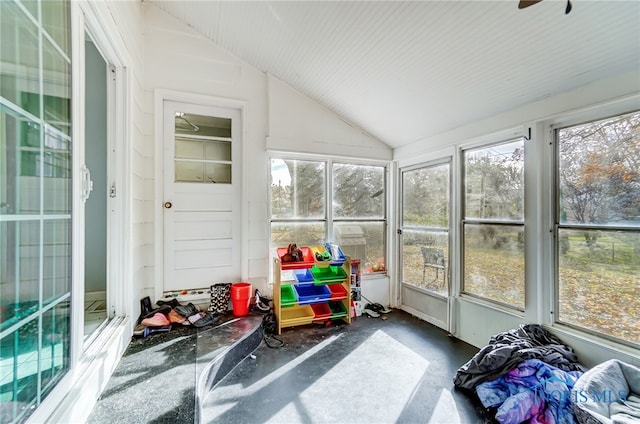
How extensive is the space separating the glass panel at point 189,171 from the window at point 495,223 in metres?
2.91

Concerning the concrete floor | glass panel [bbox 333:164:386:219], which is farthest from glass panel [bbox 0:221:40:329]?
glass panel [bbox 333:164:386:219]

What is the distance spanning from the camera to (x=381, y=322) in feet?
10.8

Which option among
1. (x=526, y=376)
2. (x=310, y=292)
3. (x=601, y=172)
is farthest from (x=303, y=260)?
(x=601, y=172)

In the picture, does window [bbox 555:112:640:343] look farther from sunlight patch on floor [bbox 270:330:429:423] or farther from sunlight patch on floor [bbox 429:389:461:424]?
sunlight patch on floor [bbox 270:330:429:423]

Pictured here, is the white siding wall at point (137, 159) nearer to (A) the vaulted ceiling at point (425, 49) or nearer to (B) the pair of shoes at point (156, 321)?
(B) the pair of shoes at point (156, 321)

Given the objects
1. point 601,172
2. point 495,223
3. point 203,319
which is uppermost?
point 601,172

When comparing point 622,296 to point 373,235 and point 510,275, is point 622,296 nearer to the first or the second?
point 510,275

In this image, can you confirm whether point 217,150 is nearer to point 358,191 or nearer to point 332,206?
point 332,206

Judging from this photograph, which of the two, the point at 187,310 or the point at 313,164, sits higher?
the point at 313,164

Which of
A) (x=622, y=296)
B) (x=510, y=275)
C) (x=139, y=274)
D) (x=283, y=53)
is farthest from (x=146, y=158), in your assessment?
(x=622, y=296)

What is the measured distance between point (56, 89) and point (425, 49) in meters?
2.29

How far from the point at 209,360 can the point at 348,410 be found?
1.05 m

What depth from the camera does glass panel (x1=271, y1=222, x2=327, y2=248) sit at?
333 cm

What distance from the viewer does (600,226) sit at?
1.91m
